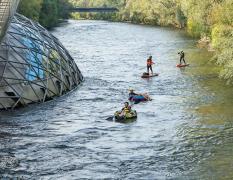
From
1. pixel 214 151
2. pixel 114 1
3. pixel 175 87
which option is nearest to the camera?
pixel 214 151

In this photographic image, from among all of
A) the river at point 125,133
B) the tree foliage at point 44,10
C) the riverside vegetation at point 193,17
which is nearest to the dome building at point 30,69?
the river at point 125,133

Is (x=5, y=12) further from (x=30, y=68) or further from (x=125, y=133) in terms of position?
(x=30, y=68)

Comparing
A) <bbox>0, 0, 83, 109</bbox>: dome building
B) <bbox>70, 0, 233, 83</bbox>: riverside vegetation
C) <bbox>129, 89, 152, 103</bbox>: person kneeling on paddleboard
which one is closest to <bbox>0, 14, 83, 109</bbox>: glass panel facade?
<bbox>0, 0, 83, 109</bbox>: dome building

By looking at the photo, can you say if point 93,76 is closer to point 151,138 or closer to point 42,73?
point 42,73

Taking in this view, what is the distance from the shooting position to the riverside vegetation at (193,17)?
1439 inches

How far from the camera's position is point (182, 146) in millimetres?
22469

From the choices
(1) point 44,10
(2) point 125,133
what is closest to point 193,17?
(2) point 125,133

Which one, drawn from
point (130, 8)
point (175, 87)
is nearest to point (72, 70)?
point (175, 87)

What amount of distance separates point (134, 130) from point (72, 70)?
40.2ft

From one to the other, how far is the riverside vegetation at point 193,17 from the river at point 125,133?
2.62 meters

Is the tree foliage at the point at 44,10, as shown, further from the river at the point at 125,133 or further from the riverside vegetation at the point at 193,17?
the river at the point at 125,133

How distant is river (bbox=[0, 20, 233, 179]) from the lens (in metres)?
19.8

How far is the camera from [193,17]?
64.0 metres

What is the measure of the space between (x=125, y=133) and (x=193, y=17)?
1648 inches
